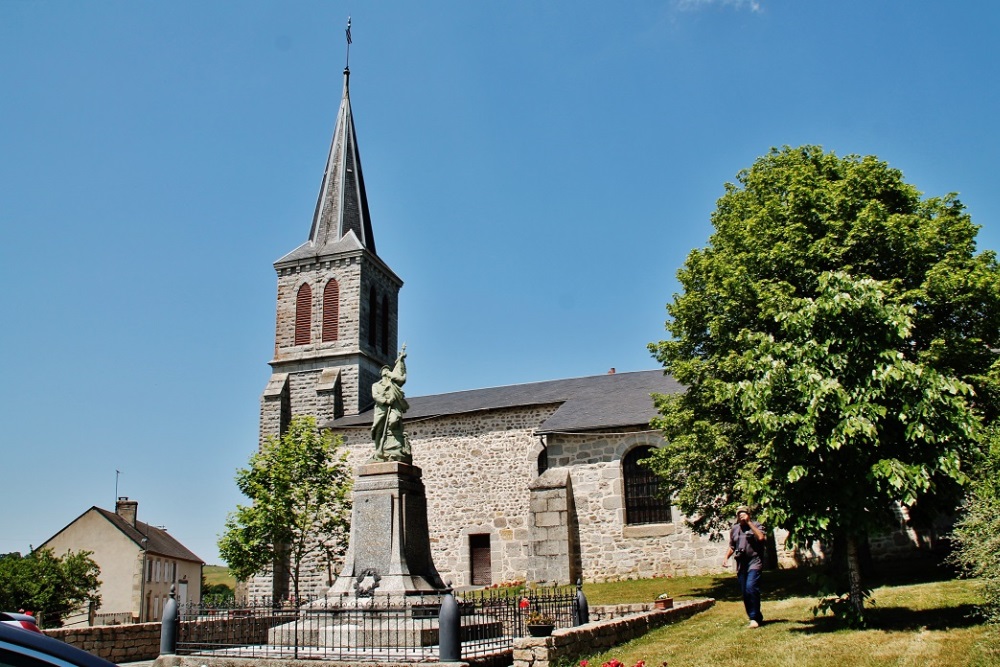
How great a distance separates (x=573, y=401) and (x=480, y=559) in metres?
6.00

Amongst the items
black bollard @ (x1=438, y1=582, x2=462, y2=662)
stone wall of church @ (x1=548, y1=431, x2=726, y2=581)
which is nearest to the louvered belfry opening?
stone wall of church @ (x1=548, y1=431, x2=726, y2=581)

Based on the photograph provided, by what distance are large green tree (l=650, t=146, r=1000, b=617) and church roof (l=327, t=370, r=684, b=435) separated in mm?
5887

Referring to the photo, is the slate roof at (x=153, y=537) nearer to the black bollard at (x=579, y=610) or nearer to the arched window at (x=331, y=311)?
the arched window at (x=331, y=311)

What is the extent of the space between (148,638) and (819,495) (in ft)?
34.6

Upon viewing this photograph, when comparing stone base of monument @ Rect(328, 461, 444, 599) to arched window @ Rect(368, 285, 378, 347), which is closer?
stone base of monument @ Rect(328, 461, 444, 599)

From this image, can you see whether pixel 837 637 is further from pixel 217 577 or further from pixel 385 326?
pixel 217 577

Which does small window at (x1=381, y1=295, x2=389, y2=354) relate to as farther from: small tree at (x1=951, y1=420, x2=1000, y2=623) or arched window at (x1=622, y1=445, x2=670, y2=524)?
small tree at (x1=951, y1=420, x2=1000, y2=623)

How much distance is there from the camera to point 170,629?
33.3 ft

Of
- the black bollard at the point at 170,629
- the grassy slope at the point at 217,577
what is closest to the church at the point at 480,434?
the black bollard at the point at 170,629

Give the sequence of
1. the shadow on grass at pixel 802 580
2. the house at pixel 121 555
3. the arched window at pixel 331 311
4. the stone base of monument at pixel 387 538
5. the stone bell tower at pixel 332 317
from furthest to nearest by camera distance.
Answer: the house at pixel 121 555, the arched window at pixel 331 311, the stone bell tower at pixel 332 317, the shadow on grass at pixel 802 580, the stone base of monument at pixel 387 538

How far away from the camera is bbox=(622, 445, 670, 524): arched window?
70.9 ft

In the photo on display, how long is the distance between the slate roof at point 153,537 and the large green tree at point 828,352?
30.5m

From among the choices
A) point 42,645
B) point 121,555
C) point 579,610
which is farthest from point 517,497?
point 42,645

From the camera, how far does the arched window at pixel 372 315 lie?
3266 cm
